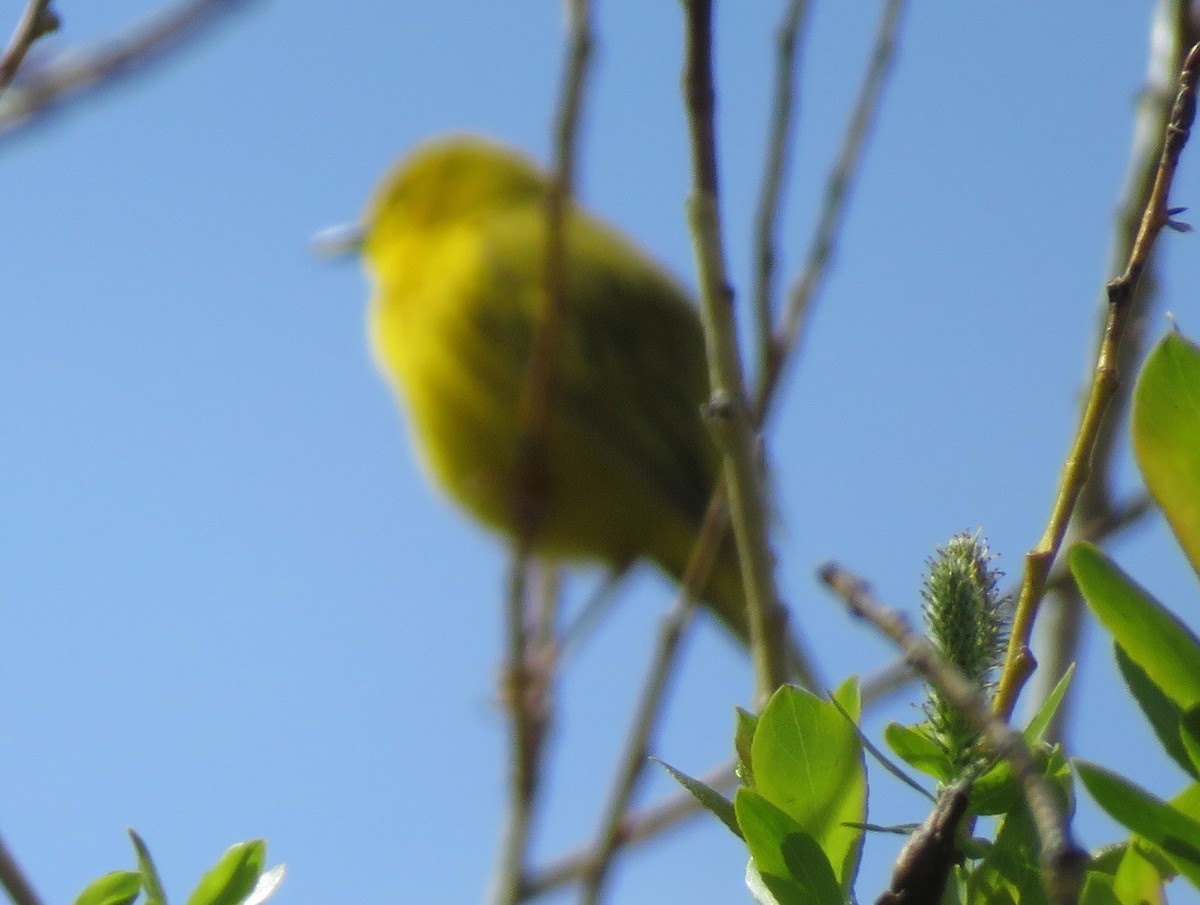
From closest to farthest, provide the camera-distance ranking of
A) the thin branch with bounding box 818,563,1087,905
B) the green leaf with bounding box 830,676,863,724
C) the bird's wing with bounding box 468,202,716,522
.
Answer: the thin branch with bounding box 818,563,1087,905, the green leaf with bounding box 830,676,863,724, the bird's wing with bounding box 468,202,716,522

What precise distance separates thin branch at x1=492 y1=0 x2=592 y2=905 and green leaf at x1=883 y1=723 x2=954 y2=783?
503 mm

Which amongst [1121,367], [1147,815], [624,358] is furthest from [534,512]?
[624,358]

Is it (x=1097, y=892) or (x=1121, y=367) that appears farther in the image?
(x=1121, y=367)

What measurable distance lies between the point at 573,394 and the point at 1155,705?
11.5 ft

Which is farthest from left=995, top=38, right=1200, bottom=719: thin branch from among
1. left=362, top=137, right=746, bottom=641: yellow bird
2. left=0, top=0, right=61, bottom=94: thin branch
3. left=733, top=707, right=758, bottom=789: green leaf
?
left=362, top=137, right=746, bottom=641: yellow bird

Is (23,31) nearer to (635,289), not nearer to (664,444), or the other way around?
(664,444)

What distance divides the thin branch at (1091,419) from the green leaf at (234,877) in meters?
0.46

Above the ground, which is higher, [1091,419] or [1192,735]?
[1091,419]

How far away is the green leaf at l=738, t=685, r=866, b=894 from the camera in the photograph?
66 cm

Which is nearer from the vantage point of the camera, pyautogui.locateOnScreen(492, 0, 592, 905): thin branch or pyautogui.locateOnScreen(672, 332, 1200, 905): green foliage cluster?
pyautogui.locateOnScreen(672, 332, 1200, 905): green foliage cluster

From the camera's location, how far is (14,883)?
948 millimetres

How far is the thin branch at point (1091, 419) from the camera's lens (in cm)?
65

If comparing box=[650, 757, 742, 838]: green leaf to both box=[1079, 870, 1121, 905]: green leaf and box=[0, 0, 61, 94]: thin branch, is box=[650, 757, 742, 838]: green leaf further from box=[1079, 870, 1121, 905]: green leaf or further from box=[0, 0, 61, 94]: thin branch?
box=[0, 0, 61, 94]: thin branch

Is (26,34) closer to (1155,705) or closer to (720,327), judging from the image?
(720,327)
